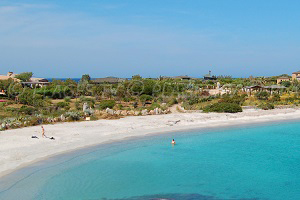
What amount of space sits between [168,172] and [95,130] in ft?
31.0

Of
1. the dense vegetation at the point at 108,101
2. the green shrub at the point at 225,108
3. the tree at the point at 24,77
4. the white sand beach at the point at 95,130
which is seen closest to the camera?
the white sand beach at the point at 95,130

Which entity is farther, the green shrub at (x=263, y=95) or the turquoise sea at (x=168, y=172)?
the green shrub at (x=263, y=95)

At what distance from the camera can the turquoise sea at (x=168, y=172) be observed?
1376cm

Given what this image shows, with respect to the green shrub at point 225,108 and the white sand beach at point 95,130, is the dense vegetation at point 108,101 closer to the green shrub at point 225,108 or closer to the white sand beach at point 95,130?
the green shrub at point 225,108

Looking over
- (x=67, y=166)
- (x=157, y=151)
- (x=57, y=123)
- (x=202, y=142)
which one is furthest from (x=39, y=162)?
(x=202, y=142)

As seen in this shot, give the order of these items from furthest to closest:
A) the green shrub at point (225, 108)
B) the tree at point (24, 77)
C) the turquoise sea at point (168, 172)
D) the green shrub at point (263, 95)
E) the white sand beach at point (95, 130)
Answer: the tree at point (24, 77)
the green shrub at point (263, 95)
the green shrub at point (225, 108)
the white sand beach at point (95, 130)
the turquoise sea at point (168, 172)

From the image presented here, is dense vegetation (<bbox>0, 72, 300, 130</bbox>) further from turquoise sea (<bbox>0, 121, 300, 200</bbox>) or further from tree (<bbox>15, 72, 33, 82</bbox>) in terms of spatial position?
tree (<bbox>15, 72, 33, 82</bbox>)

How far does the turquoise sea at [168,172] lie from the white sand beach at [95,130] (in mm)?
1152

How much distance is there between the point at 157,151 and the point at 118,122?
771 centimetres

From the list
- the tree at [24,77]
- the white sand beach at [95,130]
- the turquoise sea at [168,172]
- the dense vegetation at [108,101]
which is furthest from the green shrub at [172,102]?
the tree at [24,77]

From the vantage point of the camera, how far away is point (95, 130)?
969 inches

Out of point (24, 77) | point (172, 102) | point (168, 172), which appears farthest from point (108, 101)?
point (24, 77)

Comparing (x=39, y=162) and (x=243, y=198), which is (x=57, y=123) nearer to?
(x=39, y=162)

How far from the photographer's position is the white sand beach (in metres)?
18.2
